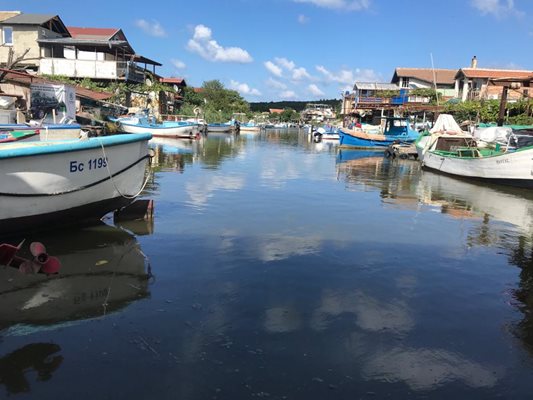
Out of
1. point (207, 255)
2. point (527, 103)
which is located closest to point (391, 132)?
point (527, 103)

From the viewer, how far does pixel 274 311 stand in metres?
5.20

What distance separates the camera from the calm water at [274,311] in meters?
3.86

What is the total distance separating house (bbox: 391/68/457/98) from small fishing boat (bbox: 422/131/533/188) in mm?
44536

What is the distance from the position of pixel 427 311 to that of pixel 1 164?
6147mm

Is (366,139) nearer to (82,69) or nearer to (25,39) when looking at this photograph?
(82,69)

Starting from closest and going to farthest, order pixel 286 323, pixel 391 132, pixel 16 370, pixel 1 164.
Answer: pixel 16 370 → pixel 286 323 → pixel 1 164 → pixel 391 132

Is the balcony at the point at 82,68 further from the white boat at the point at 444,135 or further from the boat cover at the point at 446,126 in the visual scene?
the boat cover at the point at 446,126

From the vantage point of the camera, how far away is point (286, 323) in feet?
16.1

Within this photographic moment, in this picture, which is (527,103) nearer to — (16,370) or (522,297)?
(522,297)

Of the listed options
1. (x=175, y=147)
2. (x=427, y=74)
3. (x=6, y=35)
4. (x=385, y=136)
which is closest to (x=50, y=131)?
(x=175, y=147)

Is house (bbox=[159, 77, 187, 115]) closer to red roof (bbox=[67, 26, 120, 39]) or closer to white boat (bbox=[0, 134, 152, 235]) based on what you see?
red roof (bbox=[67, 26, 120, 39])

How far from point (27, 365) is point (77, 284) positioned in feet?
6.30

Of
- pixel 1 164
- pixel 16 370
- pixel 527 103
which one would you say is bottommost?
pixel 16 370

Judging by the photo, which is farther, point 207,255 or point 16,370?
point 207,255
